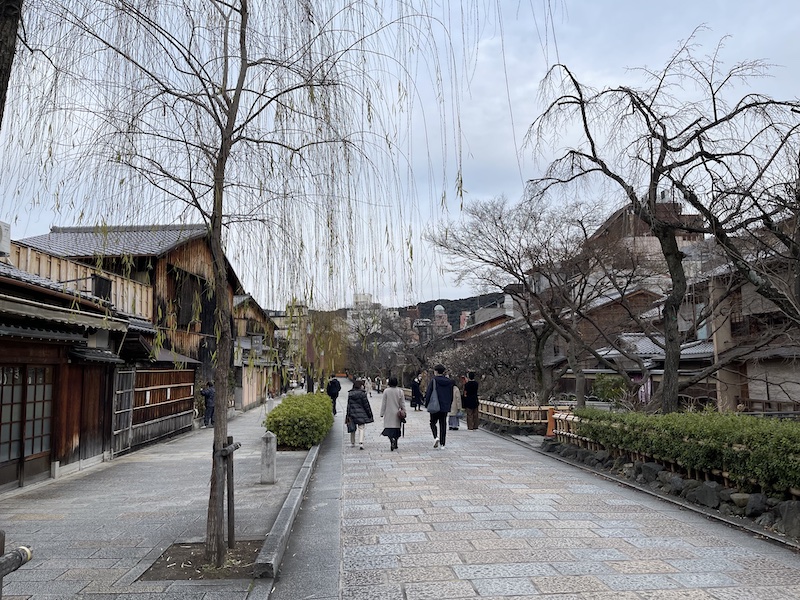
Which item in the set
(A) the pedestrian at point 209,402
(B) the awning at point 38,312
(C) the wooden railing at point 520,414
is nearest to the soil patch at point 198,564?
(B) the awning at point 38,312

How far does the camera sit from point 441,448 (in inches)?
585

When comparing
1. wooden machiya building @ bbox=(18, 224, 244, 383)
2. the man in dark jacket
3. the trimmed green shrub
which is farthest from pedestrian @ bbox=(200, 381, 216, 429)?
the man in dark jacket

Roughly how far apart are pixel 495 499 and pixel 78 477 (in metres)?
7.73

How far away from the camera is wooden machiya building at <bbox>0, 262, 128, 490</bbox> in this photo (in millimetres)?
8828

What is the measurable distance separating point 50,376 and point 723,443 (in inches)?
431

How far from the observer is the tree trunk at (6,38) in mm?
3170

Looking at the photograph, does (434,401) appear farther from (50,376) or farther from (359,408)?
(50,376)

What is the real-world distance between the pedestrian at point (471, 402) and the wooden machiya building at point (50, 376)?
10.8 m

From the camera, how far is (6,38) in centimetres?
325

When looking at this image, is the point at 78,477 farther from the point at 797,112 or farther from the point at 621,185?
the point at 797,112

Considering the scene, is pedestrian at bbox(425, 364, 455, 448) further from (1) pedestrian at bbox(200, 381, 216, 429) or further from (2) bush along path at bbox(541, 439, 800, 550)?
(1) pedestrian at bbox(200, 381, 216, 429)

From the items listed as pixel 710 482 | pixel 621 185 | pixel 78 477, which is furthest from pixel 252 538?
pixel 621 185

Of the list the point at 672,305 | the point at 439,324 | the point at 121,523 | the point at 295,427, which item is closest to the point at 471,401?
the point at 295,427

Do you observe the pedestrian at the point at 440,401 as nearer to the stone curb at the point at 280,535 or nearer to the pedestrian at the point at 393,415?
the pedestrian at the point at 393,415
